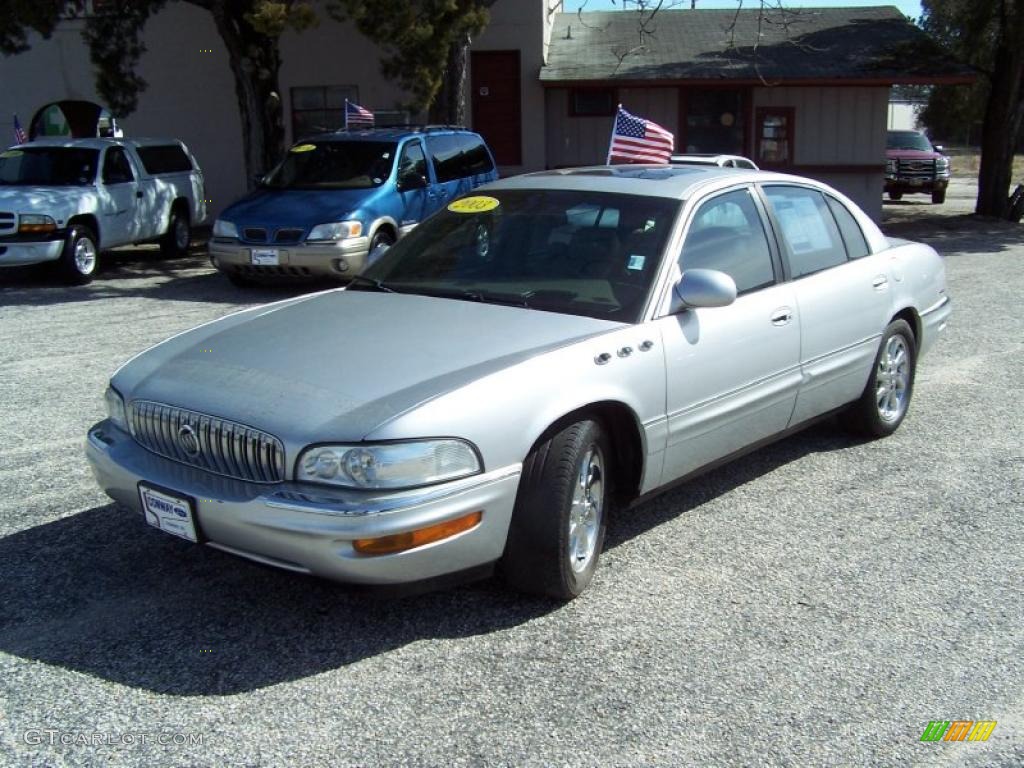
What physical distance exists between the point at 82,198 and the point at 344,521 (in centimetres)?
1114

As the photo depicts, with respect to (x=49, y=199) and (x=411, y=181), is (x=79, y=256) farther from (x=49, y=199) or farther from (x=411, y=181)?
(x=411, y=181)

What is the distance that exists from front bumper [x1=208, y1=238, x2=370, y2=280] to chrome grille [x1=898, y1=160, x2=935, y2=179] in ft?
58.8

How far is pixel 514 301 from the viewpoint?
A: 4594 mm

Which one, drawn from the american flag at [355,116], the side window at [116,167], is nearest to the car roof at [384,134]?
the american flag at [355,116]

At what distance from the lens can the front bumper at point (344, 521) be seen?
11.2ft

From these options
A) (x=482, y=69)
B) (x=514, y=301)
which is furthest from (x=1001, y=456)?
(x=482, y=69)

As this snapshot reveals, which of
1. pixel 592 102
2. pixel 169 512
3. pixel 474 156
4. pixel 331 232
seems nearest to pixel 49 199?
pixel 331 232

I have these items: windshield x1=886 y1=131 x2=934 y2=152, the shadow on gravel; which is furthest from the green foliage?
windshield x1=886 y1=131 x2=934 y2=152

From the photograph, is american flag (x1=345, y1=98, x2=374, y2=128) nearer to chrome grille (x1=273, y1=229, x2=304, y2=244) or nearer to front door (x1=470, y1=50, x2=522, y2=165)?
chrome grille (x1=273, y1=229, x2=304, y2=244)

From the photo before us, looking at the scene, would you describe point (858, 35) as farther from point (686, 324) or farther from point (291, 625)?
point (291, 625)

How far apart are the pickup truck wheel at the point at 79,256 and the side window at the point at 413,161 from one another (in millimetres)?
4172

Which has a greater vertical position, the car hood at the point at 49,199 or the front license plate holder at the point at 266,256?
the car hood at the point at 49,199

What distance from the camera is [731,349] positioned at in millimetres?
4730

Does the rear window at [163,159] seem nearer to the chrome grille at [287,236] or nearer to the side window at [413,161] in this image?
the chrome grille at [287,236]
